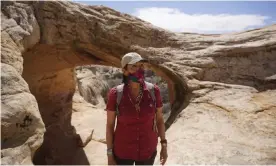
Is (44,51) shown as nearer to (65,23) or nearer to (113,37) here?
(65,23)

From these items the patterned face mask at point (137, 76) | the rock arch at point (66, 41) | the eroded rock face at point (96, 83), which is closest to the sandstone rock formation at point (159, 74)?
the rock arch at point (66, 41)

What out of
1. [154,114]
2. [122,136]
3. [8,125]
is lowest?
[8,125]

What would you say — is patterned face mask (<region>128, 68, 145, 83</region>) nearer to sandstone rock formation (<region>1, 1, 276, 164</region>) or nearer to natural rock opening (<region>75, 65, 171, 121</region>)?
sandstone rock formation (<region>1, 1, 276, 164</region>)

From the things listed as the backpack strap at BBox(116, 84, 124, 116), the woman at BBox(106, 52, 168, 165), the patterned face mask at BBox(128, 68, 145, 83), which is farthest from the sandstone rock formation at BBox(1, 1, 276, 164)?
the patterned face mask at BBox(128, 68, 145, 83)

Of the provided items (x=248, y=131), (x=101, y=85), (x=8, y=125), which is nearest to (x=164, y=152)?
(x=8, y=125)

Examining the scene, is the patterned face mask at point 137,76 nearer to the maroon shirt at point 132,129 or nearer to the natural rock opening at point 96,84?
the maroon shirt at point 132,129

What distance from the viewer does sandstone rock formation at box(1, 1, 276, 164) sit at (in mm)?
4273

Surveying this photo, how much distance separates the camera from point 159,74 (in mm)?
7305

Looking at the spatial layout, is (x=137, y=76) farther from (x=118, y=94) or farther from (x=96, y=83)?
(x=96, y=83)

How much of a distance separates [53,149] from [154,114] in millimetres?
6479

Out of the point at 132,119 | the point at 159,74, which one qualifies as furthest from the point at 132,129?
the point at 159,74

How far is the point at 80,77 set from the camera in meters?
15.8

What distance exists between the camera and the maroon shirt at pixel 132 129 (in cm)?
269

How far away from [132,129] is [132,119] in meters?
0.10
